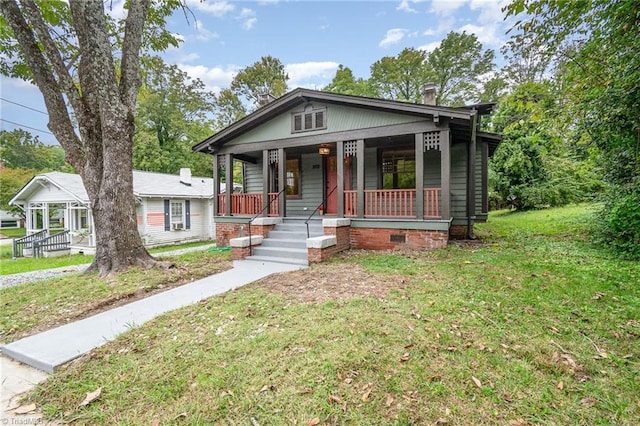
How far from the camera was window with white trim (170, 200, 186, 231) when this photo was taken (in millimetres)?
16031

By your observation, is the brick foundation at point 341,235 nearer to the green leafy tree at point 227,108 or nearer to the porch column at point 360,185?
the porch column at point 360,185

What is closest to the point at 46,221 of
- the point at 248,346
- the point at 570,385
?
the point at 248,346

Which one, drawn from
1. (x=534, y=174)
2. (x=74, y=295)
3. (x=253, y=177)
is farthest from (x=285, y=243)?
(x=534, y=174)

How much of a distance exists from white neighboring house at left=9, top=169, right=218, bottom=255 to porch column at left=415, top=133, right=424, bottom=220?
12.7m

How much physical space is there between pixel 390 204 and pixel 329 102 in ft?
11.9

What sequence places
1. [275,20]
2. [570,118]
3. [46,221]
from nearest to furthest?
[570,118], [275,20], [46,221]

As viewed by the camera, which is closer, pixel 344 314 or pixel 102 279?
pixel 344 314

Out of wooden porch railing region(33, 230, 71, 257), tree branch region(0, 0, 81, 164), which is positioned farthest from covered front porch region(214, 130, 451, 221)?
wooden porch railing region(33, 230, 71, 257)

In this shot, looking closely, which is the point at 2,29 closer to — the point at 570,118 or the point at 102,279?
the point at 102,279

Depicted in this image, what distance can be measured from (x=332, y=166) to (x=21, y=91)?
21.0 meters

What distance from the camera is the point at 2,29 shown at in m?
8.02

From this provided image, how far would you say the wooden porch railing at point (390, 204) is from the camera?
767cm

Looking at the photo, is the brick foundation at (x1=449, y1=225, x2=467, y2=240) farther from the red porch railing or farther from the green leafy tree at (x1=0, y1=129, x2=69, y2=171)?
the green leafy tree at (x1=0, y1=129, x2=69, y2=171)

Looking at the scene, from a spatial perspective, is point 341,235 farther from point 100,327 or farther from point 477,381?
point 477,381
